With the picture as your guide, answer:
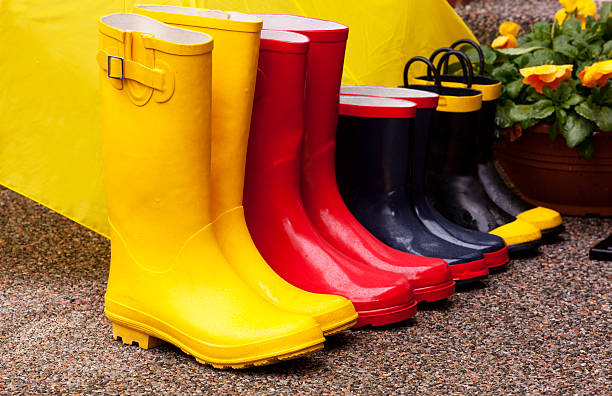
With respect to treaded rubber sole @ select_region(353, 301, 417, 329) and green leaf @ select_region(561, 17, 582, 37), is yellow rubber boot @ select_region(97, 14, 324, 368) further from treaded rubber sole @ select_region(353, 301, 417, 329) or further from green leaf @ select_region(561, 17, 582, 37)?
green leaf @ select_region(561, 17, 582, 37)

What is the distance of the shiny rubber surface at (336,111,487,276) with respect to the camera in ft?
5.06

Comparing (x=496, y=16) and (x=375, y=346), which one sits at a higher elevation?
(x=496, y=16)

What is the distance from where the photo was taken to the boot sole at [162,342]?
1151 mm

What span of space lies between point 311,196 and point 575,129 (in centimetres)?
83

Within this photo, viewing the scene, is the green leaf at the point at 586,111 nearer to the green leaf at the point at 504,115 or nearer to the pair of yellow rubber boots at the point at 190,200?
the green leaf at the point at 504,115

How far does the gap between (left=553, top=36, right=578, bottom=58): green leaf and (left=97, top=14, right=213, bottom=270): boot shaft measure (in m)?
1.27

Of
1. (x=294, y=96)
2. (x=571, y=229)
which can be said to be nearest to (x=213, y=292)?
(x=294, y=96)

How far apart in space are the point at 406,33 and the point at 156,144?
3.53ft

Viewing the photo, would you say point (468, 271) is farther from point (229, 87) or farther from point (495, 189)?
point (229, 87)

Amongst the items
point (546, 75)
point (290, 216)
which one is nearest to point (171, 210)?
point (290, 216)

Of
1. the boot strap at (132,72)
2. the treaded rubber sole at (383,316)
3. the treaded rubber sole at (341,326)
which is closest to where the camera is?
the boot strap at (132,72)

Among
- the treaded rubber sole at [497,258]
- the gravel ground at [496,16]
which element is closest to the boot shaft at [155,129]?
the treaded rubber sole at [497,258]

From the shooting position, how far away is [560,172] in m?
2.11

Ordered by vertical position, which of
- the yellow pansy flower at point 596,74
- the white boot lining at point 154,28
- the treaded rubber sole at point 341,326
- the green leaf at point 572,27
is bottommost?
the treaded rubber sole at point 341,326
